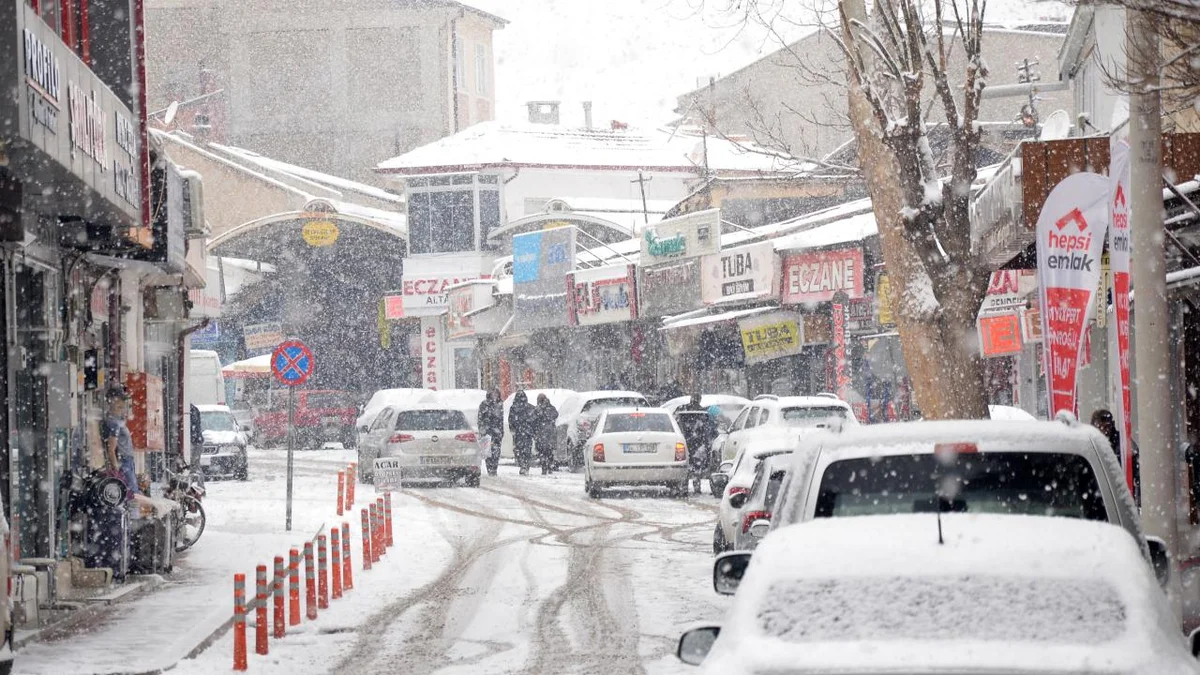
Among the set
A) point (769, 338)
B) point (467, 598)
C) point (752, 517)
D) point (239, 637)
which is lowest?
point (467, 598)

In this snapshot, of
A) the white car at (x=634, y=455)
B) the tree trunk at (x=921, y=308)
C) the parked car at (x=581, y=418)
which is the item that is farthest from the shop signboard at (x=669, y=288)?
the tree trunk at (x=921, y=308)

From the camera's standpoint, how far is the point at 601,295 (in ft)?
147

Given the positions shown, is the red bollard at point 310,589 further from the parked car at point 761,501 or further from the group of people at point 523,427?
the group of people at point 523,427

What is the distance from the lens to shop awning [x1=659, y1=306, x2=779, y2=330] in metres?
36.4

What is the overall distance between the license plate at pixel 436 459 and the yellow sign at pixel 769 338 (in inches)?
329

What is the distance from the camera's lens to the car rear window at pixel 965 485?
5.51 m

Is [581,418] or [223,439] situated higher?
[581,418]

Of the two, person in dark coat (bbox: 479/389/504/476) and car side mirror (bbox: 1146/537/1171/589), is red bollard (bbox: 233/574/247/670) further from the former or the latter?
person in dark coat (bbox: 479/389/504/476)

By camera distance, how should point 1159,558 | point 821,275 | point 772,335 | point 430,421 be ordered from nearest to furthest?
point 1159,558 → point 430,421 → point 821,275 → point 772,335

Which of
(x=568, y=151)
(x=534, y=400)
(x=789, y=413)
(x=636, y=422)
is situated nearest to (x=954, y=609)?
(x=789, y=413)

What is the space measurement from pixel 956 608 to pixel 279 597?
869 centimetres

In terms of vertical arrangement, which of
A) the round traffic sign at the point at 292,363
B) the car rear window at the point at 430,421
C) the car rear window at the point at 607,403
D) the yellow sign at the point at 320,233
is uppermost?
the yellow sign at the point at 320,233

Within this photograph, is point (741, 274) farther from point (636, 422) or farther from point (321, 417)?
point (321, 417)

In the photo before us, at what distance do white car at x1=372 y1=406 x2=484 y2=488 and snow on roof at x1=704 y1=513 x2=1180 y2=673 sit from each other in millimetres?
26274
